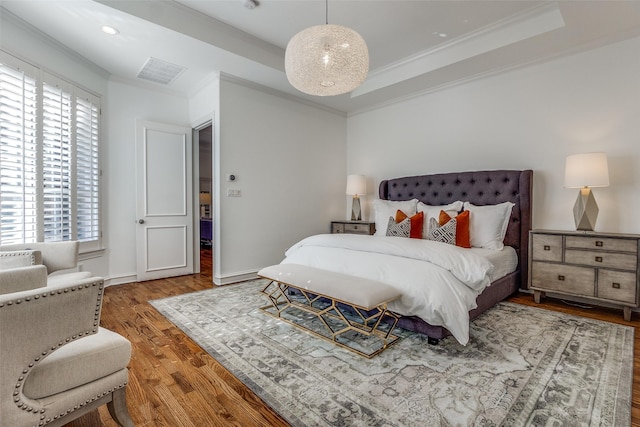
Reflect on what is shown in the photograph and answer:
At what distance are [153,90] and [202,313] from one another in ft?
10.8

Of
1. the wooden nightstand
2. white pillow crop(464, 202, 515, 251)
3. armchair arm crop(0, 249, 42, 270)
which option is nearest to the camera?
armchair arm crop(0, 249, 42, 270)

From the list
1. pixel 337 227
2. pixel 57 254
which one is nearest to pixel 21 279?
pixel 57 254

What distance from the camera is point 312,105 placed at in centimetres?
492

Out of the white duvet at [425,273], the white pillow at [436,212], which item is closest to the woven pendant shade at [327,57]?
the white duvet at [425,273]

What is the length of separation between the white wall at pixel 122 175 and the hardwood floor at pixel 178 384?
4.19 ft

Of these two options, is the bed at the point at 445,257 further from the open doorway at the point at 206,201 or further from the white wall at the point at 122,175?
the open doorway at the point at 206,201

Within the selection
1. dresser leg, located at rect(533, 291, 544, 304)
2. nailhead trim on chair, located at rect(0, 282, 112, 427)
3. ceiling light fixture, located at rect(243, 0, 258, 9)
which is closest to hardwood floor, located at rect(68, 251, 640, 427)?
dresser leg, located at rect(533, 291, 544, 304)

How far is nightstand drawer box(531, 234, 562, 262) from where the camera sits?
2973mm

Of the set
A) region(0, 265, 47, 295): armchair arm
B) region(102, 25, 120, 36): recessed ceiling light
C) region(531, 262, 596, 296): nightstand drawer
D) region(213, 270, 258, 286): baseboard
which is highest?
region(102, 25, 120, 36): recessed ceiling light

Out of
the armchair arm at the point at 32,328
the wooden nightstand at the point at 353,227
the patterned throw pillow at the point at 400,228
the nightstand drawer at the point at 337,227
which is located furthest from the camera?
the nightstand drawer at the point at 337,227

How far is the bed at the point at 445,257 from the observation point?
2117 mm

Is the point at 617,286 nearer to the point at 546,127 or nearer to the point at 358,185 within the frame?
the point at 546,127

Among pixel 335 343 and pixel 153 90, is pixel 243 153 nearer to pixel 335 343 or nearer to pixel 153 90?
pixel 153 90

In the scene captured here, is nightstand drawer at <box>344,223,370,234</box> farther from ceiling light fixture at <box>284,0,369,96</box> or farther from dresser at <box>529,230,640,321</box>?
ceiling light fixture at <box>284,0,369,96</box>
